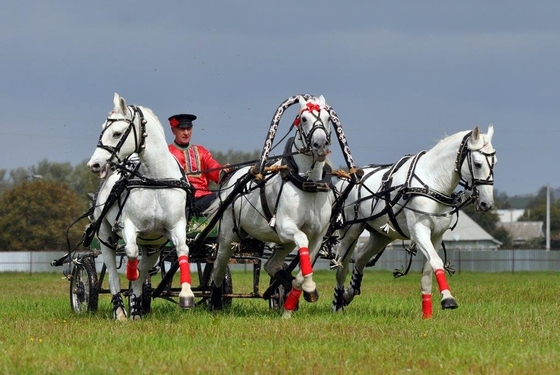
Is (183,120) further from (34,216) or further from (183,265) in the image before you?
(34,216)

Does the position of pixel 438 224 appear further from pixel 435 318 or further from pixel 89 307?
pixel 89 307

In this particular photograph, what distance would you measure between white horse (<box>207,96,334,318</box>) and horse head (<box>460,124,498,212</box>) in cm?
168

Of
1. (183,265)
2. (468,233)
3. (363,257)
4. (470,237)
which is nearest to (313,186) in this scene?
(183,265)

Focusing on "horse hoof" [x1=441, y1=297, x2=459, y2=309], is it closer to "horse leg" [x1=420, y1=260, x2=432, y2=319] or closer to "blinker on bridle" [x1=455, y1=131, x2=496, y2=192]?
"horse leg" [x1=420, y1=260, x2=432, y2=319]

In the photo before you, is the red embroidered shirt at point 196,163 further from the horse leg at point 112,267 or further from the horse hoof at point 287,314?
the horse hoof at point 287,314

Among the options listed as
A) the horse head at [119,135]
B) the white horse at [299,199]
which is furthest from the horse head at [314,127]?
the horse head at [119,135]

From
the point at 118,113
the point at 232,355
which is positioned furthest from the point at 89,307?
the point at 232,355

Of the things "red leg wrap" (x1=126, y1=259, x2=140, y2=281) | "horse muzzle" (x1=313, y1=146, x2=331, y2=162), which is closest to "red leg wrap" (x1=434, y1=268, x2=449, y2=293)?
"horse muzzle" (x1=313, y1=146, x2=331, y2=162)

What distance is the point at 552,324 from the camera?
1236cm

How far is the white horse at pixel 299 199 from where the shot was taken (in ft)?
41.5

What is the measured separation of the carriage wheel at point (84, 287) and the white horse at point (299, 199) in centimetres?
221

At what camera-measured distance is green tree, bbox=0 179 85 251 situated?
69.9 metres

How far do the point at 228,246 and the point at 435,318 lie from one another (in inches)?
109

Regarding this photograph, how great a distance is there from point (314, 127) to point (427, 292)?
270 cm
